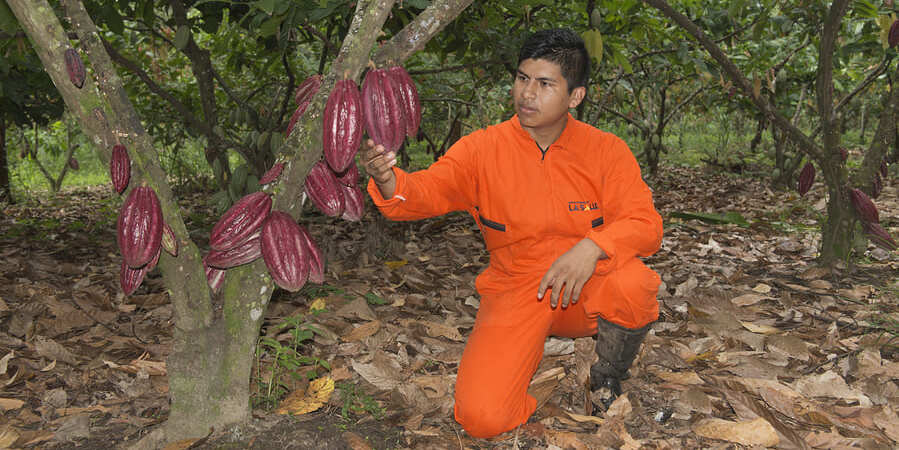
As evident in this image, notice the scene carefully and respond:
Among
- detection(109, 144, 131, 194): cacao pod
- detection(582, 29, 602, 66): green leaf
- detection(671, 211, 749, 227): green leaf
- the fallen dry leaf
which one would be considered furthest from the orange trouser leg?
detection(671, 211, 749, 227): green leaf

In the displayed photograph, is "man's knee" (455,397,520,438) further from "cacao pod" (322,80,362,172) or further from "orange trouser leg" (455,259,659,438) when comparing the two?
"cacao pod" (322,80,362,172)

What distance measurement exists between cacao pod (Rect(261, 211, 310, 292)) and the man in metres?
0.41

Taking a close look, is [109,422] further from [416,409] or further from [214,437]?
[416,409]

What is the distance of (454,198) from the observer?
1874mm

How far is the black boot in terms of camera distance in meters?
1.79

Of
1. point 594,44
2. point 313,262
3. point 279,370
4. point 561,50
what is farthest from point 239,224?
point 594,44

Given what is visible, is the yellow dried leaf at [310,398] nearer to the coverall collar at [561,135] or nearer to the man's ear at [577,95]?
the coverall collar at [561,135]

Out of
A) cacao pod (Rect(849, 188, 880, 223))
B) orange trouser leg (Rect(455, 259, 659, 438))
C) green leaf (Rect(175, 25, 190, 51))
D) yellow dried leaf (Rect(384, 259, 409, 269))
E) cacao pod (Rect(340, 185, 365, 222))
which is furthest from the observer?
yellow dried leaf (Rect(384, 259, 409, 269))

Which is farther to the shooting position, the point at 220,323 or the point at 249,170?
the point at 249,170

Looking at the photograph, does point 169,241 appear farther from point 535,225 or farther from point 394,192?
point 535,225

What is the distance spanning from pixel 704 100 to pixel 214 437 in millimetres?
6133

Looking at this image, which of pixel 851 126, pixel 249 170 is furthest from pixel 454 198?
pixel 851 126

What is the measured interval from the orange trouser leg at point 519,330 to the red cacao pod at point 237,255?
26.8 inches

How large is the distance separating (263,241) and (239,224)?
5cm
